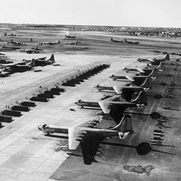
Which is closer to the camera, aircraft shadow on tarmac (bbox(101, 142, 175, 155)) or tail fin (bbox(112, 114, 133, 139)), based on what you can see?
aircraft shadow on tarmac (bbox(101, 142, 175, 155))

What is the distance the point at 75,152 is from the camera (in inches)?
1774

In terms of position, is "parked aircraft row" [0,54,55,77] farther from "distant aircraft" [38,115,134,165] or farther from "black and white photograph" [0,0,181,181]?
"distant aircraft" [38,115,134,165]

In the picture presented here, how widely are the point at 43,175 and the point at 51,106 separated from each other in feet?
103

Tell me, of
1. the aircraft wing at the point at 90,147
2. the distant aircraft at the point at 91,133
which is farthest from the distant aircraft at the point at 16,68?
the aircraft wing at the point at 90,147

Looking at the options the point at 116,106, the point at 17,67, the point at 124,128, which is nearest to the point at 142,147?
the point at 124,128

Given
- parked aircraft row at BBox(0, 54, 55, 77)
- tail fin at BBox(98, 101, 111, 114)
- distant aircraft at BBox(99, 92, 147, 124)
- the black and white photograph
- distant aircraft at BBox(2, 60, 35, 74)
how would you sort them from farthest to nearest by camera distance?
1. distant aircraft at BBox(2, 60, 35, 74)
2. parked aircraft row at BBox(0, 54, 55, 77)
3. distant aircraft at BBox(99, 92, 147, 124)
4. tail fin at BBox(98, 101, 111, 114)
5. the black and white photograph

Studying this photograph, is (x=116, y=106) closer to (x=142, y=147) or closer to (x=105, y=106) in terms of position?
(x=105, y=106)

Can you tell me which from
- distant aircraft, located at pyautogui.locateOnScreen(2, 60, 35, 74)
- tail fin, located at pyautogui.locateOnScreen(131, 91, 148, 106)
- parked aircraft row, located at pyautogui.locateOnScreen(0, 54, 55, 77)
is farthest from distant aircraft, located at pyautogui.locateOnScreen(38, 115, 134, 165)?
distant aircraft, located at pyautogui.locateOnScreen(2, 60, 35, 74)

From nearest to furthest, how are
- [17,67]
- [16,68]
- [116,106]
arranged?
[116,106] → [16,68] → [17,67]

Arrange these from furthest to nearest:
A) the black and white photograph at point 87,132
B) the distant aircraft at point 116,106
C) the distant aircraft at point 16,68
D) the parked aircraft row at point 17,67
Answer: the distant aircraft at point 16,68
the parked aircraft row at point 17,67
the distant aircraft at point 116,106
the black and white photograph at point 87,132

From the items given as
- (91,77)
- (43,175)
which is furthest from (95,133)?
(91,77)

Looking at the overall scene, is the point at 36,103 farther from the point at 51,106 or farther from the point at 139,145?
the point at 139,145

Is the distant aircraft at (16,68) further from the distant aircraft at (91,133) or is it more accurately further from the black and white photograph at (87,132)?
the distant aircraft at (91,133)

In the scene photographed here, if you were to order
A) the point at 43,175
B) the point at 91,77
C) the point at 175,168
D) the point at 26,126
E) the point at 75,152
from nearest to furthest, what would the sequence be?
the point at 43,175 → the point at 175,168 → the point at 75,152 → the point at 26,126 → the point at 91,77
